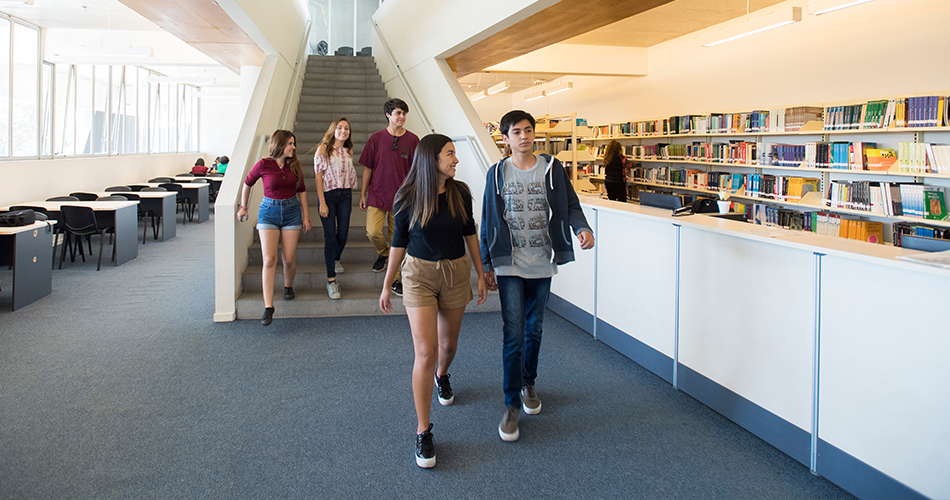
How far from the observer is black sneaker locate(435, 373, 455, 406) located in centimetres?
307

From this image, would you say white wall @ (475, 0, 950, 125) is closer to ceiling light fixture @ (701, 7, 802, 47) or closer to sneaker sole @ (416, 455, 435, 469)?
ceiling light fixture @ (701, 7, 802, 47)

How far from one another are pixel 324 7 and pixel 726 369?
1502 cm

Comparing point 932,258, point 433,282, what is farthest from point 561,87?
point 932,258

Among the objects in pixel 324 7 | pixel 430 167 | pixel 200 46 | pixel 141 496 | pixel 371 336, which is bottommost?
pixel 141 496

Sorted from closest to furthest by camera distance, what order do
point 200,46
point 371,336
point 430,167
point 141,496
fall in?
point 141,496
point 430,167
point 371,336
point 200,46

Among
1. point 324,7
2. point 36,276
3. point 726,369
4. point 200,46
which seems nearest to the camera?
point 726,369

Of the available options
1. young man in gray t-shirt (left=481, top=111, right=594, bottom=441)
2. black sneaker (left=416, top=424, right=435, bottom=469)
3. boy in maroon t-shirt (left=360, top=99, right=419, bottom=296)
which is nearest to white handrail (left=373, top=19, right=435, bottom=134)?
boy in maroon t-shirt (left=360, top=99, right=419, bottom=296)

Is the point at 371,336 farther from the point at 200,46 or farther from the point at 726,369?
the point at 200,46

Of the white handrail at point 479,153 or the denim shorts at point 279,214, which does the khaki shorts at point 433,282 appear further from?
the white handrail at point 479,153

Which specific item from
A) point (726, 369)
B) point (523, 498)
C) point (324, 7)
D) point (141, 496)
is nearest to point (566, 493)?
point (523, 498)

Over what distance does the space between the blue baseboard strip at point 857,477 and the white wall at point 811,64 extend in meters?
4.76

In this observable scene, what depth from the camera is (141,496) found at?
2193 mm

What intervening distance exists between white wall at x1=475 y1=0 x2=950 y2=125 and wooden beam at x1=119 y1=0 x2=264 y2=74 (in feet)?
21.6

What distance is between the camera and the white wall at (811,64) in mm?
5521
